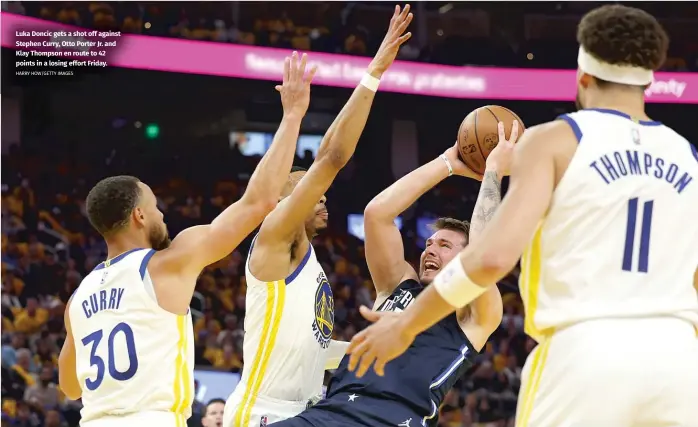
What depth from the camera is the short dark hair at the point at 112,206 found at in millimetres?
4348

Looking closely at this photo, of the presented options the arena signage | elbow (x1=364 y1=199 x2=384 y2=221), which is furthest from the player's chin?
the arena signage

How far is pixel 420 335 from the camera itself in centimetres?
479

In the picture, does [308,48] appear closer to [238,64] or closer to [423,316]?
[238,64]

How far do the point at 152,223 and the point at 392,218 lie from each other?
1321 millimetres

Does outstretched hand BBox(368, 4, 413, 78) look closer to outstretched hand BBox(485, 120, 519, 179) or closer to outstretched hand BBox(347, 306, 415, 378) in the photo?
outstretched hand BBox(485, 120, 519, 179)

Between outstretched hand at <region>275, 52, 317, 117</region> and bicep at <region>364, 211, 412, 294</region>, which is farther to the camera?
bicep at <region>364, 211, 412, 294</region>

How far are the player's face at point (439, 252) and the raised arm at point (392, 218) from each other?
112 mm

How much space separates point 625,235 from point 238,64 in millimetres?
14732

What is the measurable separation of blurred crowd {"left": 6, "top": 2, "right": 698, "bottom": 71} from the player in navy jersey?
12678 mm

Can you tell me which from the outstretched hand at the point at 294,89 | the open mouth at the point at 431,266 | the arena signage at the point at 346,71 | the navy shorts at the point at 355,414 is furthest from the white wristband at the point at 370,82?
the arena signage at the point at 346,71

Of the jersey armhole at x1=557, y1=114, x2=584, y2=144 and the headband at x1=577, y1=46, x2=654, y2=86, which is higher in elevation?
the headband at x1=577, y1=46, x2=654, y2=86

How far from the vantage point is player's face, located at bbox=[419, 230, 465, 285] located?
502cm

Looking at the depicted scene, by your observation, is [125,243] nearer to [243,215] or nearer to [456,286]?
[243,215]

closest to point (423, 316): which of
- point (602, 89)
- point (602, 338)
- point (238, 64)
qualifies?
point (602, 338)
